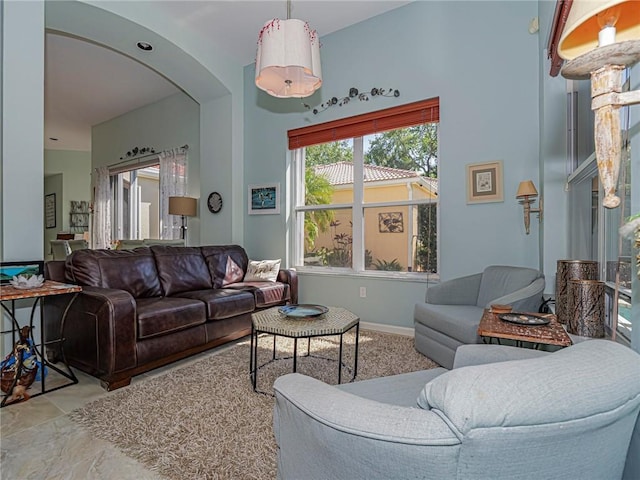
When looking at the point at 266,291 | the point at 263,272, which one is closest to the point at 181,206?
the point at 263,272

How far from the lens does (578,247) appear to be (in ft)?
7.55

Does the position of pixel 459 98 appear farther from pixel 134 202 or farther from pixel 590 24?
pixel 134 202

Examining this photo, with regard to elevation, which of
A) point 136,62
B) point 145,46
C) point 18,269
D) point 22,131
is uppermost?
point 136,62

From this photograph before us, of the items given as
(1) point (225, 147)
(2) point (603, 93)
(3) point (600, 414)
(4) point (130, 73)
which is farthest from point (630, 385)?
(4) point (130, 73)

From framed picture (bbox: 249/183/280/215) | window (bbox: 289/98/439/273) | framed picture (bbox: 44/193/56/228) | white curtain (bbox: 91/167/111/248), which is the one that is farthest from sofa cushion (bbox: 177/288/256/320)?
framed picture (bbox: 44/193/56/228)

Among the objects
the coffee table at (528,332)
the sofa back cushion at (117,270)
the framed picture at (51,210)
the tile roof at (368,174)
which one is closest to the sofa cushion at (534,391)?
the coffee table at (528,332)

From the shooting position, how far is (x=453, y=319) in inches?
96.3

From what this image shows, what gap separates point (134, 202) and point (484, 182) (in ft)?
19.1

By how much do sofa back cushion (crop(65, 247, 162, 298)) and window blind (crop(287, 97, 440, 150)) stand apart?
7.20ft

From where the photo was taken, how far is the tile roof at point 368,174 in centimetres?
362

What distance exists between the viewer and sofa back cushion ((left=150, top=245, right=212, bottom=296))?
10.9ft

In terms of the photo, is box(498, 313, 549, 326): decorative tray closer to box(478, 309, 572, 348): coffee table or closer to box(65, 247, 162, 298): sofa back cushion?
box(478, 309, 572, 348): coffee table

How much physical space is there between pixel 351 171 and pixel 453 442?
11.8 ft

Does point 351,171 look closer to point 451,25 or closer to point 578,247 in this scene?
point 451,25
